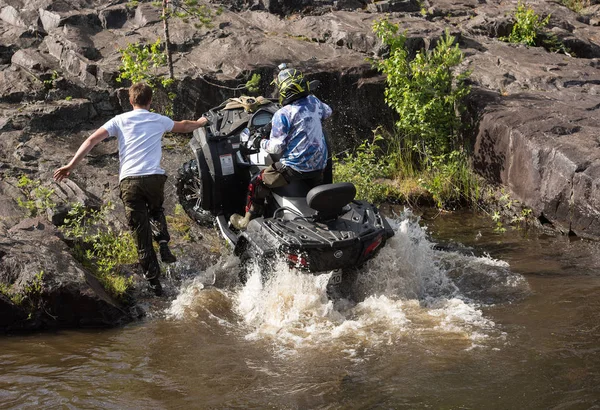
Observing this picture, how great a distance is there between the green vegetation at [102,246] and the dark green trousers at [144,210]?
0.33 meters

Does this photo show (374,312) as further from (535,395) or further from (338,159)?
(338,159)

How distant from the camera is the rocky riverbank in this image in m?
7.39

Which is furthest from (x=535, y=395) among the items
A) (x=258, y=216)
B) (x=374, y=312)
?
(x=258, y=216)

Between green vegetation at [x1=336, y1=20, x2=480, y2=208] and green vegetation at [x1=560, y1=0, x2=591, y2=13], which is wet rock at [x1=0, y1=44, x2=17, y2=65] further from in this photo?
green vegetation at [x1=560, y1=0, x2=591, y2=13]

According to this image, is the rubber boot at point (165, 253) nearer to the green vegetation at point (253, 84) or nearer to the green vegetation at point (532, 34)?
the green vegetation at point (253, 84)

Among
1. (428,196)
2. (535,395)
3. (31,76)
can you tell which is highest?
(31,76)

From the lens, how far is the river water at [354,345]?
515 centimetres

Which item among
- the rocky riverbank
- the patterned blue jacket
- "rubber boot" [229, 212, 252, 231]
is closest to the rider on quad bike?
the patterned blue jacket

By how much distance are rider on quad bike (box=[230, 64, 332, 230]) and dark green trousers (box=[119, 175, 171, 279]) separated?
99 centimetres

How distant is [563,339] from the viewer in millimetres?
5957

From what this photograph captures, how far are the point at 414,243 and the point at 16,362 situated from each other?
356 centimetres

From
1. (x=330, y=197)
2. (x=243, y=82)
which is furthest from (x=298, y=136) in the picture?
(x=243, y=82)

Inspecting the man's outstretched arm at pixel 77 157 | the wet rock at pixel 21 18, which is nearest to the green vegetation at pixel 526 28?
the wet rock at pixel 21 18

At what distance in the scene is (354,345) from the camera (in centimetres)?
595
